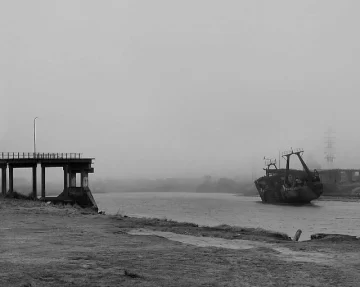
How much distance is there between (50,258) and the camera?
1438 centimetres

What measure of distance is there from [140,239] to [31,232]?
6.07 metres

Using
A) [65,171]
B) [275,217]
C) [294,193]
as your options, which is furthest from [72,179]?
[294,193]

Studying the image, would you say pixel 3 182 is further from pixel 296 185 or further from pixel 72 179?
pixel 296 185

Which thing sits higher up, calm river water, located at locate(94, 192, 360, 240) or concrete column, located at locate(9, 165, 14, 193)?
concrete column, located at locate(9, 165, 14, 193)

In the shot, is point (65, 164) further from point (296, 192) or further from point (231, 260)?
point (296, 192)

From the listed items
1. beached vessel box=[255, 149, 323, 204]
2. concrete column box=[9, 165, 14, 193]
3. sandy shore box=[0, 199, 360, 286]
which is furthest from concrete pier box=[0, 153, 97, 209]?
beached vessel box=[255, 149, 323, 204]

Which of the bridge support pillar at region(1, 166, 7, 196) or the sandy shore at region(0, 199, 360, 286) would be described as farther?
the bridge support pillar at region(1, 166, 7, 196)

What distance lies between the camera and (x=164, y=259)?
48.2 ft

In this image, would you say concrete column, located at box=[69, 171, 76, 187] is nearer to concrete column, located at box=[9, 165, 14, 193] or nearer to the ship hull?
concrete column, located at box=[9, 165, 14, 193]

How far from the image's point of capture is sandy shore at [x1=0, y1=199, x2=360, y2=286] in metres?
11.7

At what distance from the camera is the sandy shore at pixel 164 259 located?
11.7 metres

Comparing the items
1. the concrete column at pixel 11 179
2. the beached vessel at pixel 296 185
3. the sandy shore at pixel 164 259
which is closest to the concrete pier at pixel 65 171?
the concrete column at pixel 11 179

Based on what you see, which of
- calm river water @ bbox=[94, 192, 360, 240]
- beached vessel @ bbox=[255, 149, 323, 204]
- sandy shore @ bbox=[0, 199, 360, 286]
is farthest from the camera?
beached vessel @ bbox=[255, 149, 323, 204]

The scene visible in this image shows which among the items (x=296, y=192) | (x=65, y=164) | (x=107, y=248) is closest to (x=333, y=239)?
(x=107, y=248)
